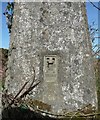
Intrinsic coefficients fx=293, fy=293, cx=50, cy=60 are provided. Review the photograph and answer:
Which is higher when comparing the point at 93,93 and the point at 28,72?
the point at 28,72

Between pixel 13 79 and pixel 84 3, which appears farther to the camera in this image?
pixel 84 3

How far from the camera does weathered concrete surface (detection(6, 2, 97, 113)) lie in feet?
19.5

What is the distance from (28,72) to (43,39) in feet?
2.49

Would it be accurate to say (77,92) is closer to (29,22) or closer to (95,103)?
(95,103)

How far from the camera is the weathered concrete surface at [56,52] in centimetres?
593

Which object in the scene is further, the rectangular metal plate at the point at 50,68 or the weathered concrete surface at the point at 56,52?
the rectangular metal plate at the point at 50,68

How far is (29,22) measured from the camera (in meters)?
6.22

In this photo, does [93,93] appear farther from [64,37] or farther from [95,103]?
[64,37]

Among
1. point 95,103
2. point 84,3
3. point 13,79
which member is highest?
point 84,3

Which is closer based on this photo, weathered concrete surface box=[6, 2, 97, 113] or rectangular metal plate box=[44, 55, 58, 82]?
weathered concrete surface box=[6, 2, 97, 113]

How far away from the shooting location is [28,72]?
603 centimetres

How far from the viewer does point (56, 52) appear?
6.09 m

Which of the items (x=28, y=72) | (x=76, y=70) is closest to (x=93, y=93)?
(x=76, y=70)

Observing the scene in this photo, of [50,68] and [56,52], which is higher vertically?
[56,52]
